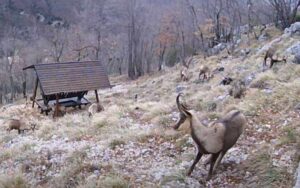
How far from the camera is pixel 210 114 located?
10.3 m

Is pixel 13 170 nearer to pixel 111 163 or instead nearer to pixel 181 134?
pixel 111 163

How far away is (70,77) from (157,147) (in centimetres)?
800

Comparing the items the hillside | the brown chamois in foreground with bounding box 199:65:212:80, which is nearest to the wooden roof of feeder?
the hillside

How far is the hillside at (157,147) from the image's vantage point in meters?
6.70

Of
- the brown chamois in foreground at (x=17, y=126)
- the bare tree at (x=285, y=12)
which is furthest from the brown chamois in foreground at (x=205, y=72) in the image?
the bare tree at (x=285, y=12)

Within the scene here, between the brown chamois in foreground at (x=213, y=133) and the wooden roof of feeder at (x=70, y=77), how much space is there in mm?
9419

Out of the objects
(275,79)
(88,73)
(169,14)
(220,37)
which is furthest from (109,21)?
(275,79)

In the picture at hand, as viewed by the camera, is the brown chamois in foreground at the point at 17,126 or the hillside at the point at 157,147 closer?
the hillside at the point at 157,147

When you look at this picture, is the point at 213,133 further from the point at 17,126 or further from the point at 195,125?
the point at 17,126

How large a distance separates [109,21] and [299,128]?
52991mm

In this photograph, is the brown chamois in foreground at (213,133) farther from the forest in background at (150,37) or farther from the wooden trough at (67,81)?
the forest in background at (150,37)

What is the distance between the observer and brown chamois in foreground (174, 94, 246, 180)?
642 cm

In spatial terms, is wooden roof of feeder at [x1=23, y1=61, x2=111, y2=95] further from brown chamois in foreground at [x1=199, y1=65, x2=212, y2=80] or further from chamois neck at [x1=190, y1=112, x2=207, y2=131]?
chamois neck at [x1=190, y1=112, x2=207, y2=131]

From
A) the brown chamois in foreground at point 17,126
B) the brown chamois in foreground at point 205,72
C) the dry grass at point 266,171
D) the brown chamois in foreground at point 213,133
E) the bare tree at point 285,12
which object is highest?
the bare tree at point 285,12
